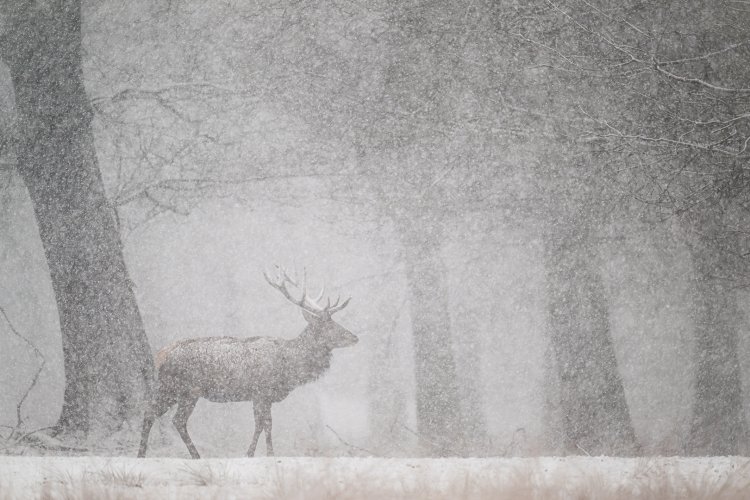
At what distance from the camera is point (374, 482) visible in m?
2.95

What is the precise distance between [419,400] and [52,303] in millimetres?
3708

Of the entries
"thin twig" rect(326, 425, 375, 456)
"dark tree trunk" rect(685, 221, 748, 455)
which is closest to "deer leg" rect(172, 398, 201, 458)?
"thin twig" rect(326, 425, 375, 456)

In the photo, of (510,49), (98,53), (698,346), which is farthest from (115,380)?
(698,346)

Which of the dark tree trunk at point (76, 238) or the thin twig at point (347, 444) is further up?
the dark tree trunk at point (76, 238)

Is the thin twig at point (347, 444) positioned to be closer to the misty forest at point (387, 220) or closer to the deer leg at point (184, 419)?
the misty forest at point (387, 220)

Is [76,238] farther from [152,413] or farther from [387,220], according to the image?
[387,220]

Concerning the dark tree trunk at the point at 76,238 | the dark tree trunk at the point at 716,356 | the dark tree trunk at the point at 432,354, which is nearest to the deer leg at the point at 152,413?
the dark tree trunk at the point at 76,238

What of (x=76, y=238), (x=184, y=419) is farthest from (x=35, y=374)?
(x=184, y=419)

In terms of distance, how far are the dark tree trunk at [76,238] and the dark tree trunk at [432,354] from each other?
2.33 meters

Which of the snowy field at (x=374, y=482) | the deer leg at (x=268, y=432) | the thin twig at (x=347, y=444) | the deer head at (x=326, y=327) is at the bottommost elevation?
the thin twig at (x=347, y=444)

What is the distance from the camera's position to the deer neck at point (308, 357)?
5.07m

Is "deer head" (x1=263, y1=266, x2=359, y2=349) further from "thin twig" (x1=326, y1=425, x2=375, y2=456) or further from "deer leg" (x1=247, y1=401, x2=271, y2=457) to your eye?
"thin twig" (x1=326, y1=425, x2=375, y2=456)

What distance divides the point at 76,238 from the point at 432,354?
3.22 m

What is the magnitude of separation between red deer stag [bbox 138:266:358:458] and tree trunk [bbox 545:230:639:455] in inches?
76.7
